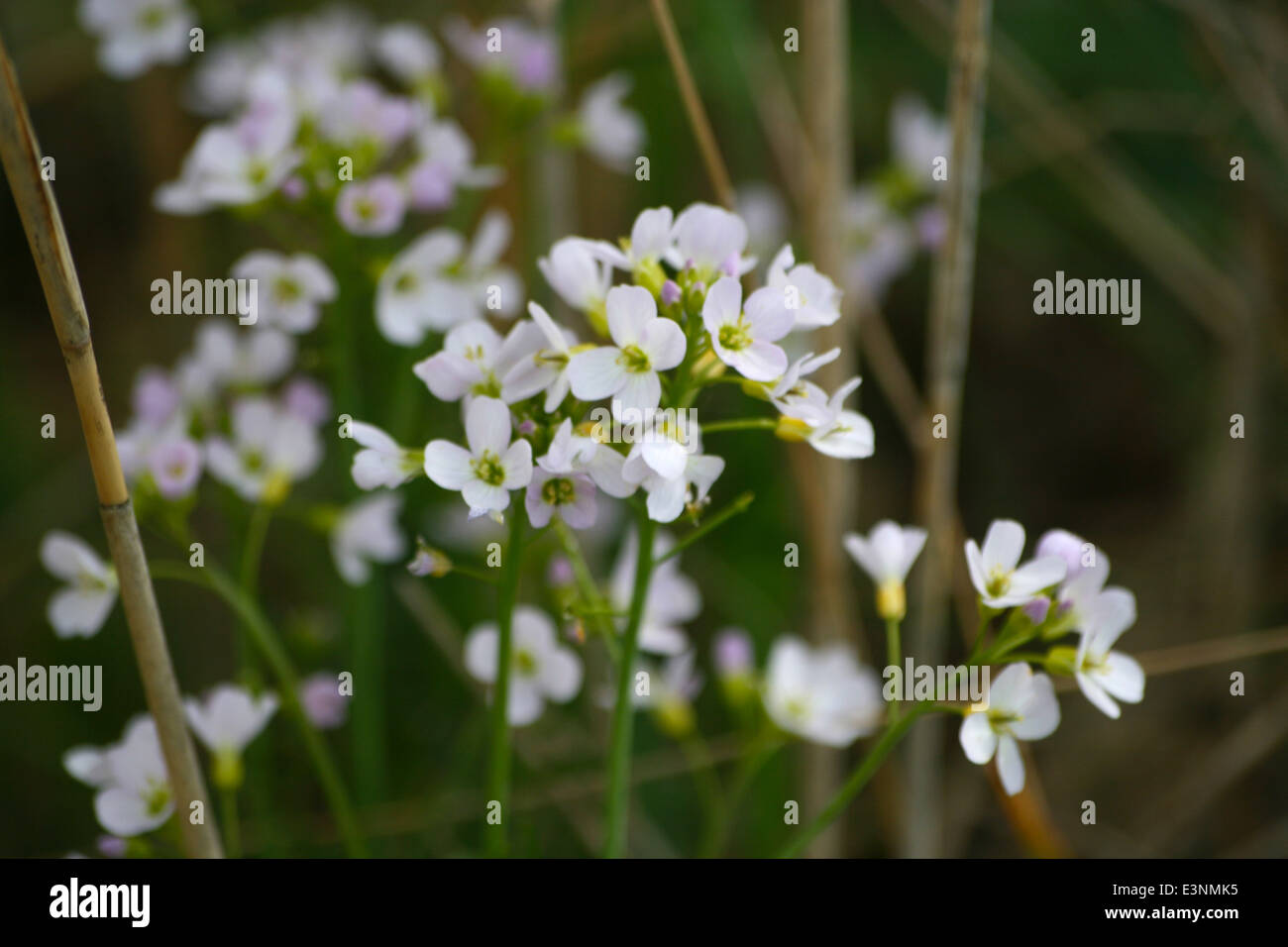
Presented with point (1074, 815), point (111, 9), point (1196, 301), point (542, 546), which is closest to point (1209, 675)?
point (1074, 815)

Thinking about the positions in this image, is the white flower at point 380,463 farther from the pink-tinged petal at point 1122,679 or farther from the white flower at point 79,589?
the pink-tinged petal at point 1122,679

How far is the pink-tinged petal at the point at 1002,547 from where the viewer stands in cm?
87

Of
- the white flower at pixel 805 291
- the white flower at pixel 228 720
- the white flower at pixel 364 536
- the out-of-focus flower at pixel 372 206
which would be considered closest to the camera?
the white flower at pixel 805 291

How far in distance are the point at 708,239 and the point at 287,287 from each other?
453mm

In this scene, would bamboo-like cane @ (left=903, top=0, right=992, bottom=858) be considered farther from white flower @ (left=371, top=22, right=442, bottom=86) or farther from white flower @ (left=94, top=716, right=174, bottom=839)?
white flower @ (left=94, top=716, right=174, bottom=839)

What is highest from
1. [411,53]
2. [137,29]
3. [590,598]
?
[137,29]

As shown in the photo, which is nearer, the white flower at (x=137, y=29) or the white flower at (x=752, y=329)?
the white flower at (x=752, y=329)

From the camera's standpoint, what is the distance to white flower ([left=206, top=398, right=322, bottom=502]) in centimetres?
114

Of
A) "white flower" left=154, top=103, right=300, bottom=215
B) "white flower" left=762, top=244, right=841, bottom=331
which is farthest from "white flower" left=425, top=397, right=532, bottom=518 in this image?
"white flower" left=154, top=103, right=300, bottom=215

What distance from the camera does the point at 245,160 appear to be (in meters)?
1.13

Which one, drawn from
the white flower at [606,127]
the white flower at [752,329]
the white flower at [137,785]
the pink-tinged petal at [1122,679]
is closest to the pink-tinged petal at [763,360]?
the white flower at [752,329]

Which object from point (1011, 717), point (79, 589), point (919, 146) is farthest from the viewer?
point (919, 146)

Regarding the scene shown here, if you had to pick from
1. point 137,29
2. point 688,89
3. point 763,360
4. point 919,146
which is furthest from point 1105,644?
point 137,29

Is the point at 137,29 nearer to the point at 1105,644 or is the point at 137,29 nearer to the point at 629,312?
the point at 629,312
